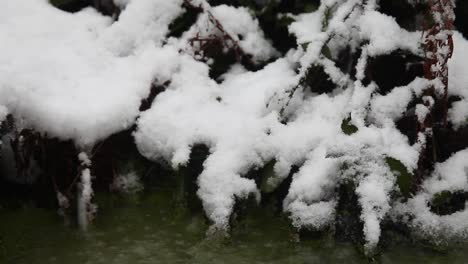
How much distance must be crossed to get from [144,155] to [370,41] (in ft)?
2.19

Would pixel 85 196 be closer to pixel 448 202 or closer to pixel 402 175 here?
pixel 402 175

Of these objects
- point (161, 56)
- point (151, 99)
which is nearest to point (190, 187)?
point (151, 99)

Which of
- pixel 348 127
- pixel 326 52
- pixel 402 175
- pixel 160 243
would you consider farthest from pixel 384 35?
pixel 160 243

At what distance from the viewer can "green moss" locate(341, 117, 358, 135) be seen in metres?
1.26

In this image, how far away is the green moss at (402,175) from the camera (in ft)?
3.84

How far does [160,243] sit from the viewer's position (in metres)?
1.20

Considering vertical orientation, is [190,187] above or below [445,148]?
below

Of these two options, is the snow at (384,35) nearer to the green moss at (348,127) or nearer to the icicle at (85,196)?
the green moss at (348,127)

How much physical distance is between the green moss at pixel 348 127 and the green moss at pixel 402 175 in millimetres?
110

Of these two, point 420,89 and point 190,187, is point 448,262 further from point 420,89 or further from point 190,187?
point 190,187

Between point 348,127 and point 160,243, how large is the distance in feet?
1.70

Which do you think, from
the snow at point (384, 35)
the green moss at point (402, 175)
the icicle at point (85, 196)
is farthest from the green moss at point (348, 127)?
the icicle at point (85, 196)

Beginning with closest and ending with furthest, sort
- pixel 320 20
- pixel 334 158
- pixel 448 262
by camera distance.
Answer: pixel 448 262, pixel 334 158, pixel 320 20

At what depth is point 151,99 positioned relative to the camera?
57.0 inches
